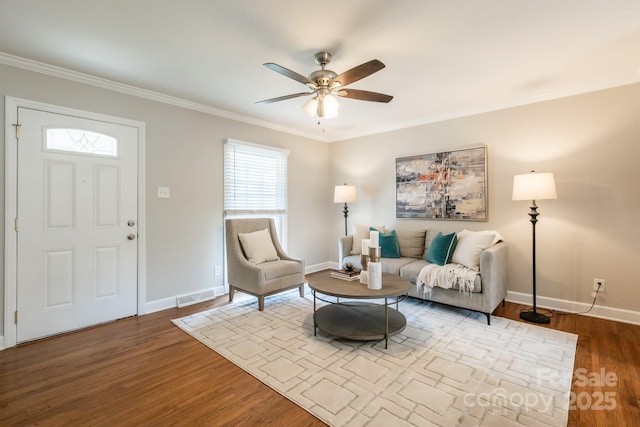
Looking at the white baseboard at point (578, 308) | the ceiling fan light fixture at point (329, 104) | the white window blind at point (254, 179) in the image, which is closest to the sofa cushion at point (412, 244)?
the white baseboard at point (578, 308)

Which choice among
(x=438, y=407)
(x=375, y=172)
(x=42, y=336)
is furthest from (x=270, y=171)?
(x=438, y=407)

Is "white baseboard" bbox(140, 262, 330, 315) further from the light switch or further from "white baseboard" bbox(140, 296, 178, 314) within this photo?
the light switch

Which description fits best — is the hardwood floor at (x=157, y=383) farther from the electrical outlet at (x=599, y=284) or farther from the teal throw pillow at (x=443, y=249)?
the teal throw pillow at (x=443, y=249)

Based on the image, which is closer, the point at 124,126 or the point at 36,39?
the point at 36,39

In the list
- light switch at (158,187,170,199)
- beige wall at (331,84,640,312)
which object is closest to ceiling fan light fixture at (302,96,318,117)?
light switch at (158,187,170,199)

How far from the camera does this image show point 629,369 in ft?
7.13

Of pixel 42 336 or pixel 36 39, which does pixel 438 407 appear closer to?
pixel 42 336

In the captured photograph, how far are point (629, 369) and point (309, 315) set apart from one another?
2.63m

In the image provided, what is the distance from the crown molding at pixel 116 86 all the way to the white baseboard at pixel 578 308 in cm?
417

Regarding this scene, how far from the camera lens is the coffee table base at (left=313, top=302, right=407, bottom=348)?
2.50 meters

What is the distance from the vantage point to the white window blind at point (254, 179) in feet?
13.7

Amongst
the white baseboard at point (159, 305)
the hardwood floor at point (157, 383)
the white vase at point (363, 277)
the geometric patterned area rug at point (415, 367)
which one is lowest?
the hardwood floor at point (157, 383)

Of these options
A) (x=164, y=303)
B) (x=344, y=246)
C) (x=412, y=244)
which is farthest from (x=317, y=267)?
(x=164, y=303)

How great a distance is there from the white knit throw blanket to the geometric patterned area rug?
0.33 meters
